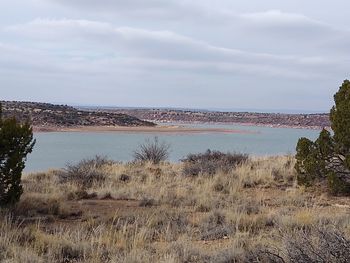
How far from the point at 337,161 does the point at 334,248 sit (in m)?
7.68

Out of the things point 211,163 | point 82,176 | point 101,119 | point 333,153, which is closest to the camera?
point 333,153

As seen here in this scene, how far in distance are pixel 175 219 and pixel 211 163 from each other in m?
6.84

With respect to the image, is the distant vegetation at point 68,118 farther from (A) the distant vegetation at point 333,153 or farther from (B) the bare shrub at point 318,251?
(B) the bare shrub at point 318,251

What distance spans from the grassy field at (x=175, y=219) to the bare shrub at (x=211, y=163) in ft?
1.20

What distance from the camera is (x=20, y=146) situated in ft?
29.6

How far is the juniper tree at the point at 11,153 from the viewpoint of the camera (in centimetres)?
877

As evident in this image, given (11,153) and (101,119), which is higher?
(11,153)

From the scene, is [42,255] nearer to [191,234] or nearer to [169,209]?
[191,234]

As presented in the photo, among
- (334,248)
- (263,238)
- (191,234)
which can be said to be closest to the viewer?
(334,248)

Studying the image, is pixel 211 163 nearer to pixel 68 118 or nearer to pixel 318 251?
pixel 318 251

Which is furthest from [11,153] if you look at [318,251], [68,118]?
[68,118]

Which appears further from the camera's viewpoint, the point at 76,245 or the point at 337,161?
the point at 337,161

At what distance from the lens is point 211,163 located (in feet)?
50.5

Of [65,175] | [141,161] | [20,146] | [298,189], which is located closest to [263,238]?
[20,146]
